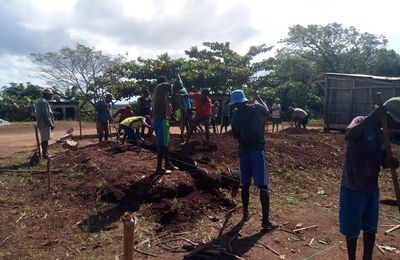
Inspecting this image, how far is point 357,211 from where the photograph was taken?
390 centimetres

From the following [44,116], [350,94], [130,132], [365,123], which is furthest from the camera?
[350,94]

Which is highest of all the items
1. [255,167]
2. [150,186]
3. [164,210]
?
[255,167]

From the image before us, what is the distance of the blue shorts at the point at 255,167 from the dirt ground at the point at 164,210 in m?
0.62

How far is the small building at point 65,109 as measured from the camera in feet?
103

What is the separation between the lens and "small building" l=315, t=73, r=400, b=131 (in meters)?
16.5

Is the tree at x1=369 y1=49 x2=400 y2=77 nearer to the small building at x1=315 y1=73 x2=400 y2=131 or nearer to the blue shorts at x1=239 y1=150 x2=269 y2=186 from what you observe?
the small building at x1=315 y1=73 x2=400 y2=131

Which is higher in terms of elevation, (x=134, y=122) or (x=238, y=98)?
(x=238, y=98)

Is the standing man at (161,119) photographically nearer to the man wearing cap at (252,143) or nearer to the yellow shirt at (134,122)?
the man wearing cap at (252,143)

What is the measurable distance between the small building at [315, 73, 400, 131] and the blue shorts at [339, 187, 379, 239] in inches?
533

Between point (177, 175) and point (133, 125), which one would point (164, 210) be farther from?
point (133, 125)

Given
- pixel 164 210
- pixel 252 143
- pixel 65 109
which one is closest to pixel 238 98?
pixel 252 143

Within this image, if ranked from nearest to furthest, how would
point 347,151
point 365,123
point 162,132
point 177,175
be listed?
point 365,123 → point 347,151 → point 177,175 → point 162,132

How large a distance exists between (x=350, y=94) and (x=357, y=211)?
15165mm

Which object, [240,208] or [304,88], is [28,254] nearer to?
[240,208]
